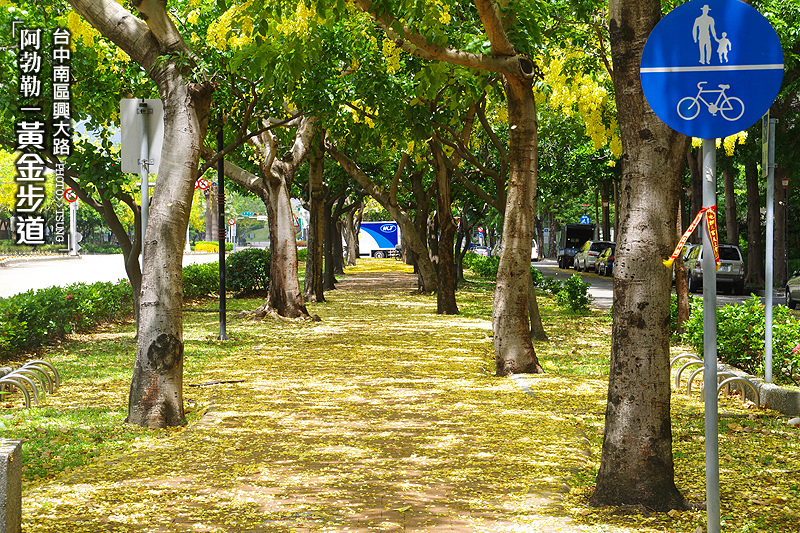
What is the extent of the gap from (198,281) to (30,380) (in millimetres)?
15572

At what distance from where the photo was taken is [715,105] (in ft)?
13.1

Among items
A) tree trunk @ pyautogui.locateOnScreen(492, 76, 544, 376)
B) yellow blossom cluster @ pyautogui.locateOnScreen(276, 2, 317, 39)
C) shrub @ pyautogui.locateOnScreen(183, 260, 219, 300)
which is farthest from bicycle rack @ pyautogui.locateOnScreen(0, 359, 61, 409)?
shrub @ pyautogui.locateOnScreen(183, 260, 219, 300)

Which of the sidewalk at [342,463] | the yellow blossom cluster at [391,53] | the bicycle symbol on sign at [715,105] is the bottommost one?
the sidewalk at [342,463]

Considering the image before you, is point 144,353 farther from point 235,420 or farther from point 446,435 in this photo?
point 446,435

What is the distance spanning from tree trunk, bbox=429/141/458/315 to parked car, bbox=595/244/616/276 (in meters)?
21.9

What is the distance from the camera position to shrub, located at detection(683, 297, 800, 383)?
9328mm

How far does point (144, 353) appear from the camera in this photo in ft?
24.9

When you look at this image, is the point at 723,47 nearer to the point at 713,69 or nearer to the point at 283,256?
the point at 713,69

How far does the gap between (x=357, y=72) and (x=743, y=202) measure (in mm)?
35511

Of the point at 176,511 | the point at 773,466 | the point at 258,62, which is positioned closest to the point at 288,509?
the point at 176,511

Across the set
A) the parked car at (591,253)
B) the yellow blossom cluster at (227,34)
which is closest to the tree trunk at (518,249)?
the yellow blossom cluster at (227,34)

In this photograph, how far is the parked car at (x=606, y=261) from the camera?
4031 centimetres

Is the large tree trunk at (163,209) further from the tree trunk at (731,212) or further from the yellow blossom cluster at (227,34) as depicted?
the tree trunk at (731,212)

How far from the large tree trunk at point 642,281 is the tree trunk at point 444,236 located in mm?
13498
